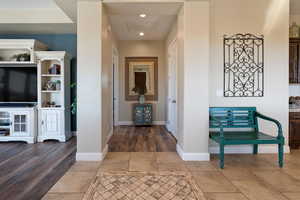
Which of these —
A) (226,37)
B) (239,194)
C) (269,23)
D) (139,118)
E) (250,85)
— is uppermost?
(269,23)

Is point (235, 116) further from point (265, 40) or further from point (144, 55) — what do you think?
point (144, 55)

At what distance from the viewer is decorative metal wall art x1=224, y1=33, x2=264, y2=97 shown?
382 centimetres

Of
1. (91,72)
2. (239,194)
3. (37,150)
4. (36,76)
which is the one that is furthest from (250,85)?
(36,76)

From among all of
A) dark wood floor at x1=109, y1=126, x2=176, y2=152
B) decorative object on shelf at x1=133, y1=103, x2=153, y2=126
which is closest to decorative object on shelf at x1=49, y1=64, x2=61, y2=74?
dark wood floor at x1=109, y1=126, x2=176, y2=152

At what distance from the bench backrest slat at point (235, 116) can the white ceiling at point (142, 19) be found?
1.90 metres

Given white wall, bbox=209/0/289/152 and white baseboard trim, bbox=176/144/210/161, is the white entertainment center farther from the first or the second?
white wall, bbox=209/0/289/152

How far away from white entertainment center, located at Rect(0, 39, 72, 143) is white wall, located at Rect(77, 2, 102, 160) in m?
1.63

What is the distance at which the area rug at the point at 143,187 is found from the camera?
2.23m

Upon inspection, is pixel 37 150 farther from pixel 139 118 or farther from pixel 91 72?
pixel 139 118

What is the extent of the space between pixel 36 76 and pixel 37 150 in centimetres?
177

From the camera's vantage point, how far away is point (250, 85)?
3.84m

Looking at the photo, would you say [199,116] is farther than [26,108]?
No

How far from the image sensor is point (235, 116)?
369 centimetres

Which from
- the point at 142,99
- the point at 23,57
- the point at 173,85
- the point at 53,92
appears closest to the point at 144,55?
the point at 142,99
